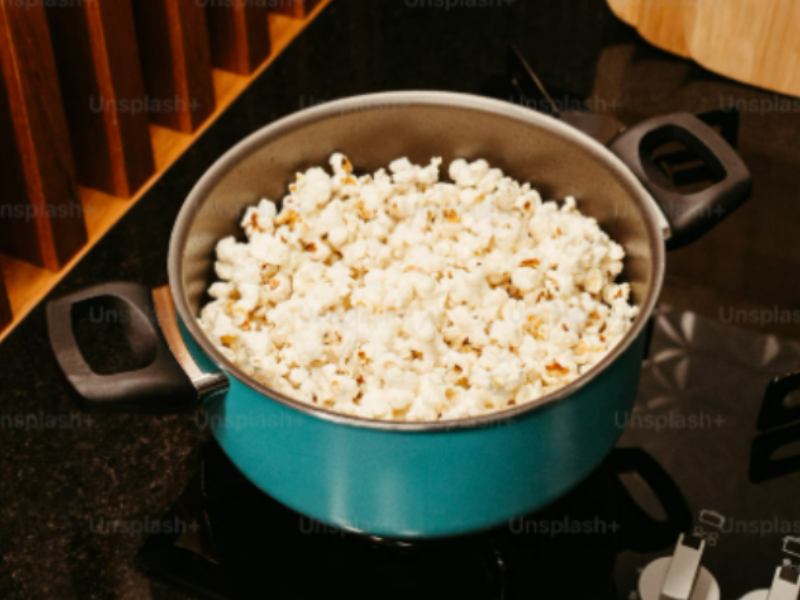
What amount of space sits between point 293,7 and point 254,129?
274mm

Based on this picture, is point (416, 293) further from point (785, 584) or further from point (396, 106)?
point (785, 584)

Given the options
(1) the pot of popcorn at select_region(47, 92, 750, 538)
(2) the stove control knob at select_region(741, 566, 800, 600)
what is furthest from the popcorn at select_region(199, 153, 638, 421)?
(2) the stove control knob at select_region(741, 566, 800, 600)

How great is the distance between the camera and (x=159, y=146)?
1.36 meters

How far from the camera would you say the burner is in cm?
89

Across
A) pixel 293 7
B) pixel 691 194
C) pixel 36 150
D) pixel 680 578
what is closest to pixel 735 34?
pixel 691 194

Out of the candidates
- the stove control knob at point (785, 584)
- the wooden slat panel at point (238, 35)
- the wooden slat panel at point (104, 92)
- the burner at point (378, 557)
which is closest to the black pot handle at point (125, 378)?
the burner at point (378, 557)

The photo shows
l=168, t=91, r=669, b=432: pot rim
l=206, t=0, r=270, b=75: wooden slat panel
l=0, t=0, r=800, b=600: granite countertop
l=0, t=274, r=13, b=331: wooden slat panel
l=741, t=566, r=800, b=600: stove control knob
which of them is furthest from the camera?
l=206, t=0, r=270, b=75: wooden slat panel

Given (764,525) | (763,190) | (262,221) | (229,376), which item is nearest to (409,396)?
(229,376)

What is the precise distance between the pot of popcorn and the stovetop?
0.39 ft

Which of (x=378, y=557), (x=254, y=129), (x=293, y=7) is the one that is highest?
(x=293, y=7)

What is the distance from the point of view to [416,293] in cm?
92

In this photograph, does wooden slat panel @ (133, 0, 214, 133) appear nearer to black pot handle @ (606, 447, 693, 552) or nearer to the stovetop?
the stovetop

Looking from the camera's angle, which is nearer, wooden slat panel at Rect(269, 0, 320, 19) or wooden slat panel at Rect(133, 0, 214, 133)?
wooden slat panel at Rect(133, 0, 214, 133)

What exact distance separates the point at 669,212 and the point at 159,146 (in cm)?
76
